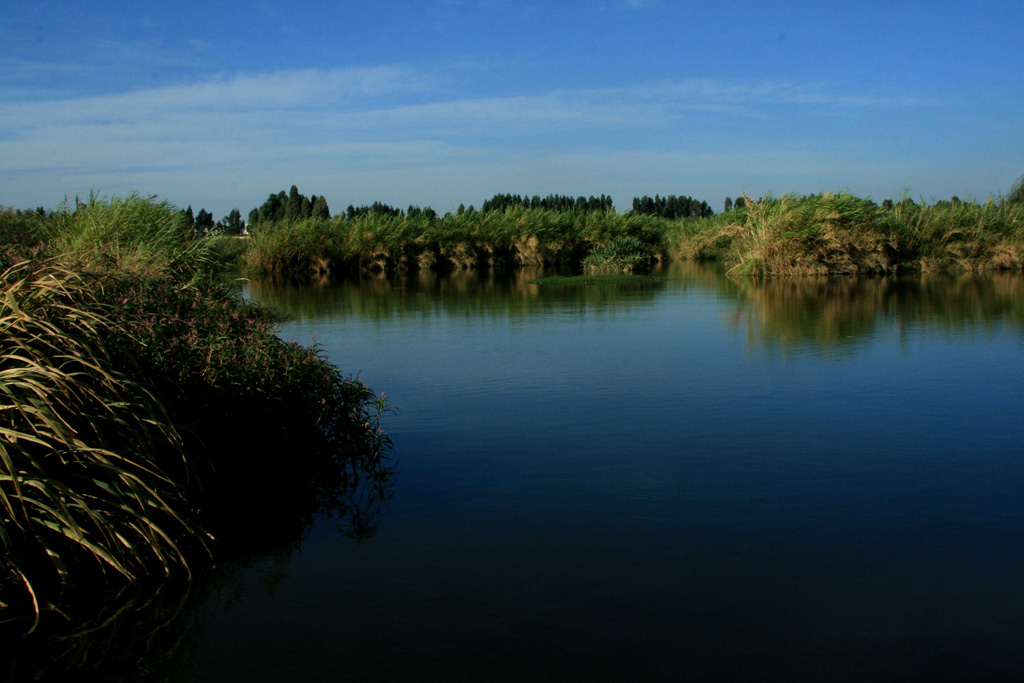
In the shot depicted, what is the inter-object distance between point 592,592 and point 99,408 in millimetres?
3235

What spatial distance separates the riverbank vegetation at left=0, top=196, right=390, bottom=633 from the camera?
4.93 m

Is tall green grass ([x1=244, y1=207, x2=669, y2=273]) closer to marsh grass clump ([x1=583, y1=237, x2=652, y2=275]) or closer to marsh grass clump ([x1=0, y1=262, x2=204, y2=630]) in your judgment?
marsh grass clump ([x1=583, y1=237, x2=652, y2=275])

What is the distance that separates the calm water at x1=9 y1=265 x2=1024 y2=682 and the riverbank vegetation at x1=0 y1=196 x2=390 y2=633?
57cm

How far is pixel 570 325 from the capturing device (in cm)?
1748

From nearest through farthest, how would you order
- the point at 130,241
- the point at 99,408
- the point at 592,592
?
1. the point at 592,592
2. the point at 99,408
3. the point at 130,241

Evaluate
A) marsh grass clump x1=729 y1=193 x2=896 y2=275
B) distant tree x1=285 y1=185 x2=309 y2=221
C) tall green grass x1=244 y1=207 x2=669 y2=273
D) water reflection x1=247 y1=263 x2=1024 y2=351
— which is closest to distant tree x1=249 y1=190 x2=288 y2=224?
distant tree x1=285 y1=185 x2=309 y2=221

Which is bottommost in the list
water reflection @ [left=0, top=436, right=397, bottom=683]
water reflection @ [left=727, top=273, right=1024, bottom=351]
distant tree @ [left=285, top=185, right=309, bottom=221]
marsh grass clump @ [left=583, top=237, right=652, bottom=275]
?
water reflection @ [left=0, top=436, right=397, bottom=683]

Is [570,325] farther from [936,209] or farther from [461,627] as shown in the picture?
[936,209]

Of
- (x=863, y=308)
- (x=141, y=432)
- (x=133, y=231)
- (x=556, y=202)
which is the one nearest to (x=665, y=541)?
(x=141, y=432)

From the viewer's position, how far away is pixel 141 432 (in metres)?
5.53

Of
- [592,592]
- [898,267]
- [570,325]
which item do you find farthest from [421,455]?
[898,267]

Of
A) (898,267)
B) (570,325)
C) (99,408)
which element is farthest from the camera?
(898,267)

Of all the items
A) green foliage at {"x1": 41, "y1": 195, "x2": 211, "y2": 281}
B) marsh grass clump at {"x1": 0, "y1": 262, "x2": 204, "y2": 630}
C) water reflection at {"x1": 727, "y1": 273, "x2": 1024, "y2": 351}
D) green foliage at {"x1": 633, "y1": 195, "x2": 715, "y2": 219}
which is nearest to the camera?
marsh grass clump at {"x1": 0, "y1": 262, "x2": 204, "y2": 630}

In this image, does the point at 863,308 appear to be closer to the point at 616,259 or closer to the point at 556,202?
the point at 616,259
